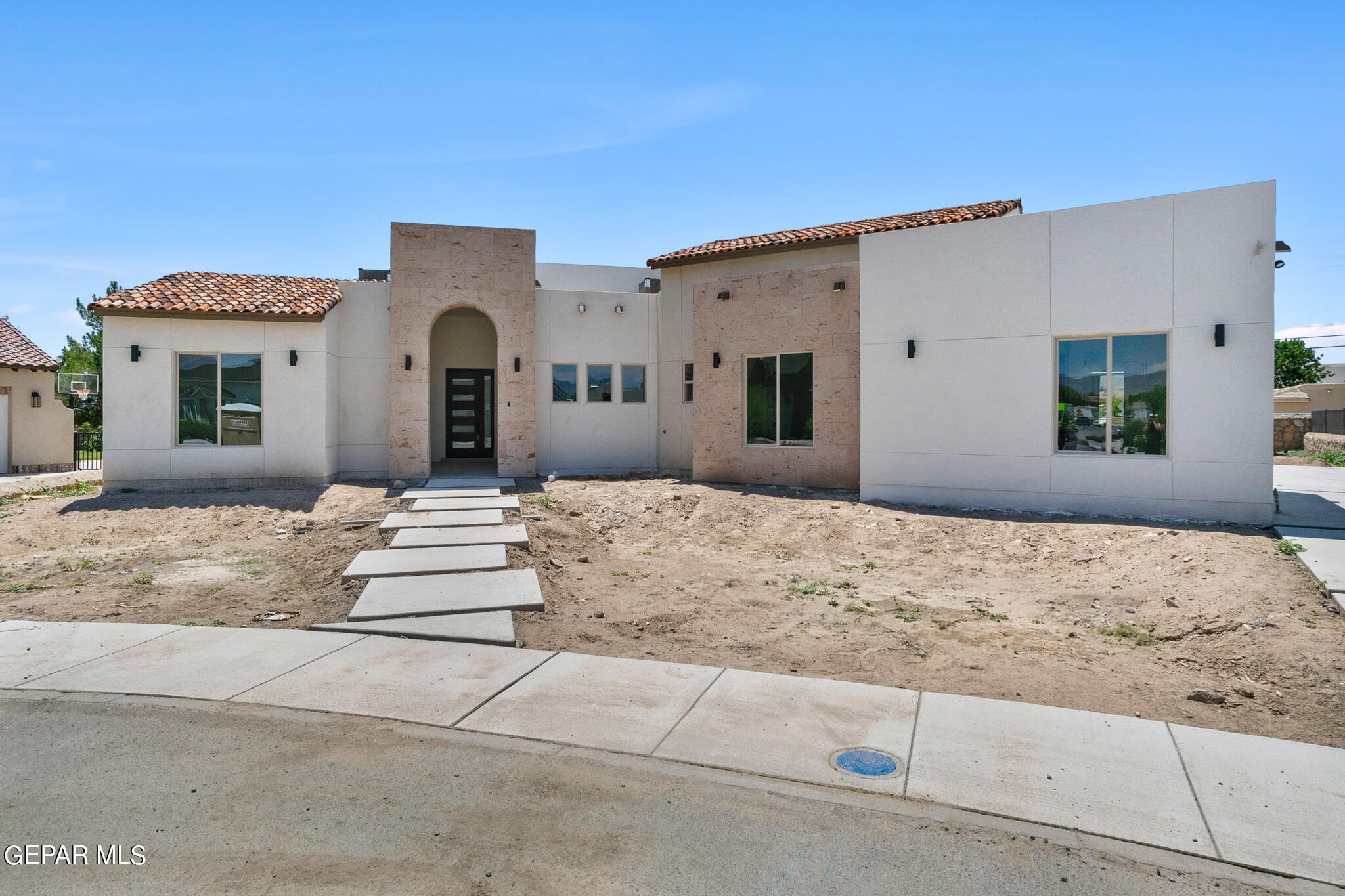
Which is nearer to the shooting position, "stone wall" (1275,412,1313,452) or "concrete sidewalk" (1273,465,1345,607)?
"concrete sidewalk" (1273,465,1345,607)

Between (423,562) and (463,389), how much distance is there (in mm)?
12803

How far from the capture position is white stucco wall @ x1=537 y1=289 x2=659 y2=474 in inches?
738

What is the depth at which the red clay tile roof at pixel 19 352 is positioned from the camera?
21.6m

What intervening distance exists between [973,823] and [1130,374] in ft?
33.7

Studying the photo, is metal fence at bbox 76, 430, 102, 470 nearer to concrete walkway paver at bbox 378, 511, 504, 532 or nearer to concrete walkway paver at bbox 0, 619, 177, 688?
concrete walkway paver at bbox 378, 511, 504, 532

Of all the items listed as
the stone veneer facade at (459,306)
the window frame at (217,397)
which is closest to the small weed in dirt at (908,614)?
the stone veneer facade at (459,306)

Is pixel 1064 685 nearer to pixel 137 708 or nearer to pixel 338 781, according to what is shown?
pixel 338 781

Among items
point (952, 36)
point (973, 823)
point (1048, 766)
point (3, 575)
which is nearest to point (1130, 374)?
point (952, 36)

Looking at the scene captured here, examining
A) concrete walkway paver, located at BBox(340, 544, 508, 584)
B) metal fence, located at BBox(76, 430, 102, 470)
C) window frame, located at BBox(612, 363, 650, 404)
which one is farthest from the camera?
metal fence, located at BBox(76, 430, 102, 470)

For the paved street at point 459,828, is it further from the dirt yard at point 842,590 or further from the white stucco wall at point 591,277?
the white stucco wall at point 591,277

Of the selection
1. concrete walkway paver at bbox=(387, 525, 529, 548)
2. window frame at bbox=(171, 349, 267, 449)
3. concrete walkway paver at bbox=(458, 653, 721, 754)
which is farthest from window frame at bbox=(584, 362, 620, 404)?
concrete walkway paver at bbox=(458, 653, 721, 754)

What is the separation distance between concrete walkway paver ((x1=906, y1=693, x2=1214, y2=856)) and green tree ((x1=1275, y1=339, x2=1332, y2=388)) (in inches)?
2515

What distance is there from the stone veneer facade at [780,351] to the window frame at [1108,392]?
3662 millimetres

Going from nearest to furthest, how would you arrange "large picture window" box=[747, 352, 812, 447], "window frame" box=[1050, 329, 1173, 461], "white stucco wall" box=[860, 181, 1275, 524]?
"white stucco wall" box=[860, 181, 1275, 524] < "window frame" box=[1050, 329, 1173, 461] < "large picture window" box=[747, 352, 812, 447]
